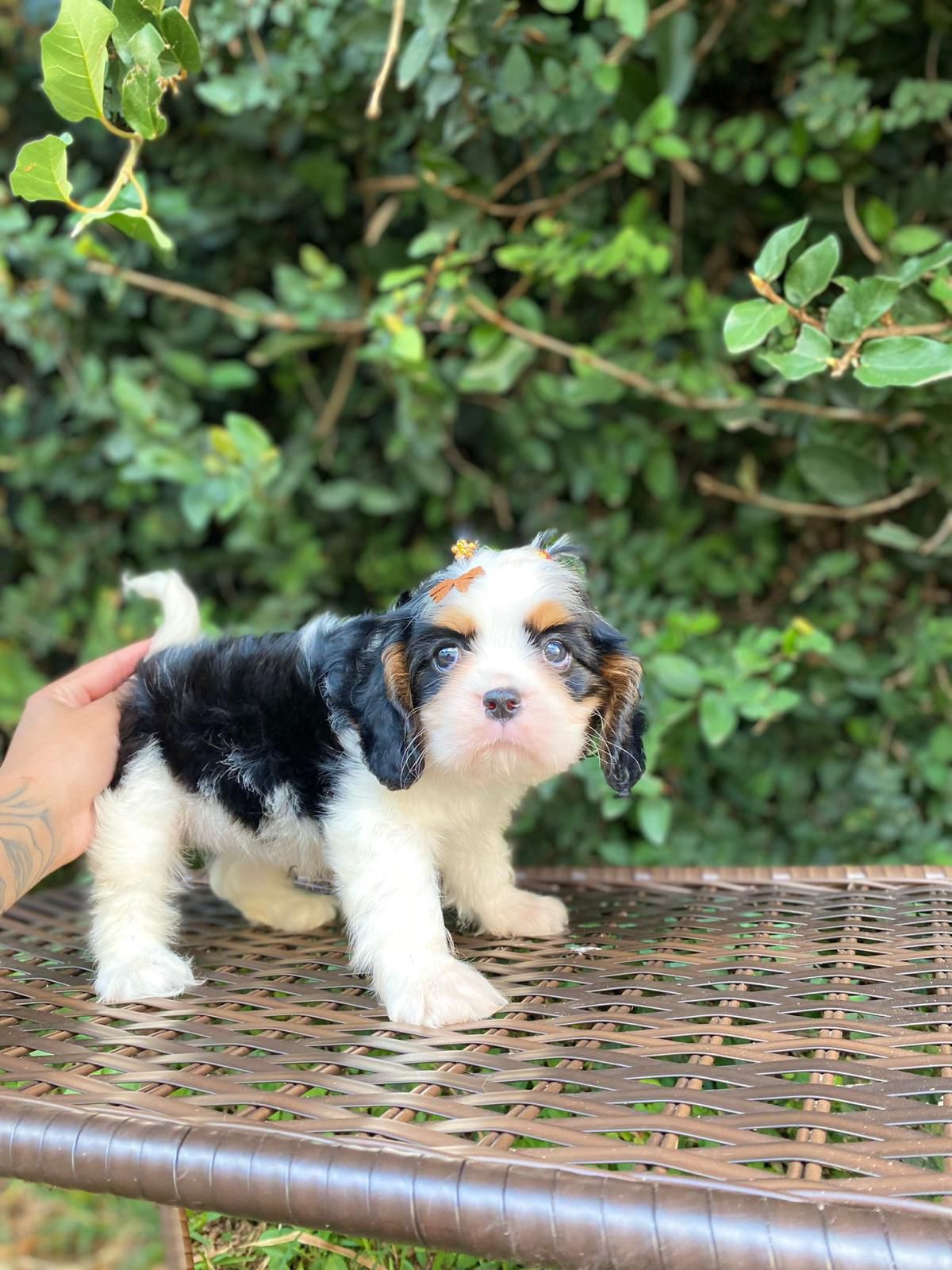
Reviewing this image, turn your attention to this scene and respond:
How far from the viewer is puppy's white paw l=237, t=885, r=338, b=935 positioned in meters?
2.11

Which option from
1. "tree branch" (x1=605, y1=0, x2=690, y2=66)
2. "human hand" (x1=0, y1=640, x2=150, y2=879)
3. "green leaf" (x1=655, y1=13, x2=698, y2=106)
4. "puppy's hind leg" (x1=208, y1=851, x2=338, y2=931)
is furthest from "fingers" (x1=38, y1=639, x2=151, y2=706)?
"green leaf" (x1=655, y1=13, x2=698, y2=106)

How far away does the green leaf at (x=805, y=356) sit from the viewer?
5.99 feet

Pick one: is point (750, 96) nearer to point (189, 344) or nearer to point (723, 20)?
point (723, 20)

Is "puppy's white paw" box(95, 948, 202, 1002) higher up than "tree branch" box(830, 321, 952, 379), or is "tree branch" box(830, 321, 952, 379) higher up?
"tree branch" box(830, 321, 952, 379)

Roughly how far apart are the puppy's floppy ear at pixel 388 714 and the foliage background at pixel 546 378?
43.5 inches

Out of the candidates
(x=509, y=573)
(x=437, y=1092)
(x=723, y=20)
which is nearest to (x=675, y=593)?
(x=723, y=20)

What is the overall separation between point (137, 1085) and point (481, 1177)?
515 mm

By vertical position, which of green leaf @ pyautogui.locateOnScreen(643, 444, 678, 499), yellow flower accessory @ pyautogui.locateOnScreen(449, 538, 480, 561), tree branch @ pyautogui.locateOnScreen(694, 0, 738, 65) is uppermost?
tree branch @ pyautogui.locateOnScreen(694, 0, 738, 65)

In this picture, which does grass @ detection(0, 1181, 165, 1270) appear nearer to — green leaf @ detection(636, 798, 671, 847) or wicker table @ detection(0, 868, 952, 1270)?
wicker table @ detection(0, 868, 952, 1270)

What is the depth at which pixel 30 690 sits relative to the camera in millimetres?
3348

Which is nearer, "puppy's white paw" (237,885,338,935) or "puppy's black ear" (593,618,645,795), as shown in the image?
"puppy's black ear" (593,618,645,795)

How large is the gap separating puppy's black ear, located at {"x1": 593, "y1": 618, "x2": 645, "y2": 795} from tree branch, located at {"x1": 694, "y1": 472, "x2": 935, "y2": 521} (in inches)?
60.0

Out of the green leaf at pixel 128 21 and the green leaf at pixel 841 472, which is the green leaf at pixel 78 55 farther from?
the green leaf at pixel 841 472

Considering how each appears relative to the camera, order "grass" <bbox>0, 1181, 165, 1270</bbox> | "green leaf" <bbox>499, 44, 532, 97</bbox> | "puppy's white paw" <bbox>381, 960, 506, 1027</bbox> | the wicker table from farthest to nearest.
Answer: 1. "grass" <bbox>0, 1181, 165, 1270</bbox>
2. "green leaf" <bbox>499, 44, 532, 97</bbox>
3. "puppy's white paw" <bbox>381, 960, 506, 1027</bbox>
4. the wicker table
